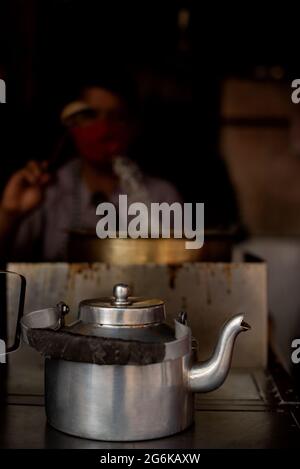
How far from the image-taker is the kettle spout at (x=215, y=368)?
50.1 inches

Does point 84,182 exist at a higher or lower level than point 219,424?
higher

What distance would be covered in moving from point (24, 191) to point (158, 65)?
5.11 ft

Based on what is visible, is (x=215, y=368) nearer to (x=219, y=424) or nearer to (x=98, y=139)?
(x=219, y=424)

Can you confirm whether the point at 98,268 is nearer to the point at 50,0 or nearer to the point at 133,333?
the point at 133,333

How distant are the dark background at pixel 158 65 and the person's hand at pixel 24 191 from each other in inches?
8.6

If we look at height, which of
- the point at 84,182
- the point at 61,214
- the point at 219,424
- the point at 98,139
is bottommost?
the point at 219,424

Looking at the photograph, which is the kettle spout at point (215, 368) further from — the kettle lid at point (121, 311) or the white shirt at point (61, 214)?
the white shirt at point (61, 214)

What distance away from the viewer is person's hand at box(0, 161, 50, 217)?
120 inches

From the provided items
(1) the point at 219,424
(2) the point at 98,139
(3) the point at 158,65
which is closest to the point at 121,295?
(1) the point at 219,424

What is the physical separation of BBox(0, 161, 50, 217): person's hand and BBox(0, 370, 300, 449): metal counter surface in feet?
5.49

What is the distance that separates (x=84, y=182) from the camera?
3.75m

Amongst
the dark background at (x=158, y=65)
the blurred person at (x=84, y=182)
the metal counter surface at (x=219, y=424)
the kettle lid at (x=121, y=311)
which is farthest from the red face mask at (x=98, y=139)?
the kettle lid at (x=121, y=311)

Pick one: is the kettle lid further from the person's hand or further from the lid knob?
the person's hand
